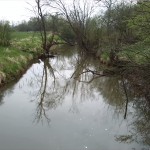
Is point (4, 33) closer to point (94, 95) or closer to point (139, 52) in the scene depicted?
point (94, 95)

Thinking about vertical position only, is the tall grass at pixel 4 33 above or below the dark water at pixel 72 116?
above

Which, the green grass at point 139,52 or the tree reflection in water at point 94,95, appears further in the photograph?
the tree reflection in water at point 94,95

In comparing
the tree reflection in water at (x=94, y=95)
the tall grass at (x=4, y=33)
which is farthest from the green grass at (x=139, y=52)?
the tall grass at (x=4, y=33)

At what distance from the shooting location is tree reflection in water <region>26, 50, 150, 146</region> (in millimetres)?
10455

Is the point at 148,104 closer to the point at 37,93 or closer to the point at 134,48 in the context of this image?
the point at 134,48

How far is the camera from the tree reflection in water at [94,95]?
10.5 m

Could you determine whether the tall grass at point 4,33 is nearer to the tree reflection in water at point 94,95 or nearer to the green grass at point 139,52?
the tree reflection in water at point 94,95

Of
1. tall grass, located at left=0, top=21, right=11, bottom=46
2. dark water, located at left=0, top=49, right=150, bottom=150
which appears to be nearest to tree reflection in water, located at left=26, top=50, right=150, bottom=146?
dark water, located at left=0, top=49, right=150, bottom=150

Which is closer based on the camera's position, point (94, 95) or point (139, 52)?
point (139, 52)

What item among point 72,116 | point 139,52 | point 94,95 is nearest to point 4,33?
point 94,95

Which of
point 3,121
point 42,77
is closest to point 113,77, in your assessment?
point 42,77

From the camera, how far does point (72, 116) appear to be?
1112 cm

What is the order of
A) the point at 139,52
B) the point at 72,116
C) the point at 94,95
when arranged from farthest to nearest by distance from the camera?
the point at 94,95 → the point at 72,116 → the point at 139,52

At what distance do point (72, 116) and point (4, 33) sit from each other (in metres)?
18.5
